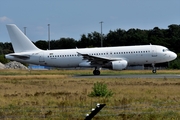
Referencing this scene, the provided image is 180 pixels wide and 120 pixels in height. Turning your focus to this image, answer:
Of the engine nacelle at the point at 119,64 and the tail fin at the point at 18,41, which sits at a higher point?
the tail fin at the point at 18,41

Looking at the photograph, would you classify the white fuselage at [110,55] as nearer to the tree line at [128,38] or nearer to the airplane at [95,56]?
the airplane at [95,56]

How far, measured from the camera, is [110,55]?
162 feet

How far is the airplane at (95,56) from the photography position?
159 ft

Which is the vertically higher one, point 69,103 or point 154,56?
point 154,56

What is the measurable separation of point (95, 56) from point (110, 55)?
8.15 feet

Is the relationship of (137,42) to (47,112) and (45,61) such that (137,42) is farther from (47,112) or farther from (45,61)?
(47,112)

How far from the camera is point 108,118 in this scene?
46.6ft

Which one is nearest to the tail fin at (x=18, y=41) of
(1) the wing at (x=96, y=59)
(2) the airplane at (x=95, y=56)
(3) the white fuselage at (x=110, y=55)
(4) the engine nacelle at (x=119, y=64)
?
(2) the airplane at (x=95, y=56)

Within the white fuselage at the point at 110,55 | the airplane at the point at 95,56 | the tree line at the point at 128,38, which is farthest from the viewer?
the tree line at the point at 128,38

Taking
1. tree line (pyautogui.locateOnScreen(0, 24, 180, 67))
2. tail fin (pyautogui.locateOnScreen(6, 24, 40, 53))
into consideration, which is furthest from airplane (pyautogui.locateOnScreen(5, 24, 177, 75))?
tree line (pyautogui.locateOnScreen(0, 24, 180, 67))

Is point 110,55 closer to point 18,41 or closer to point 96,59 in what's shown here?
point 96,59

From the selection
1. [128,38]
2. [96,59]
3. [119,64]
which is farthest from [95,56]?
[128,38]

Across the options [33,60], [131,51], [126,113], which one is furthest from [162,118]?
[33,60]

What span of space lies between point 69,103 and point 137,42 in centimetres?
9319
